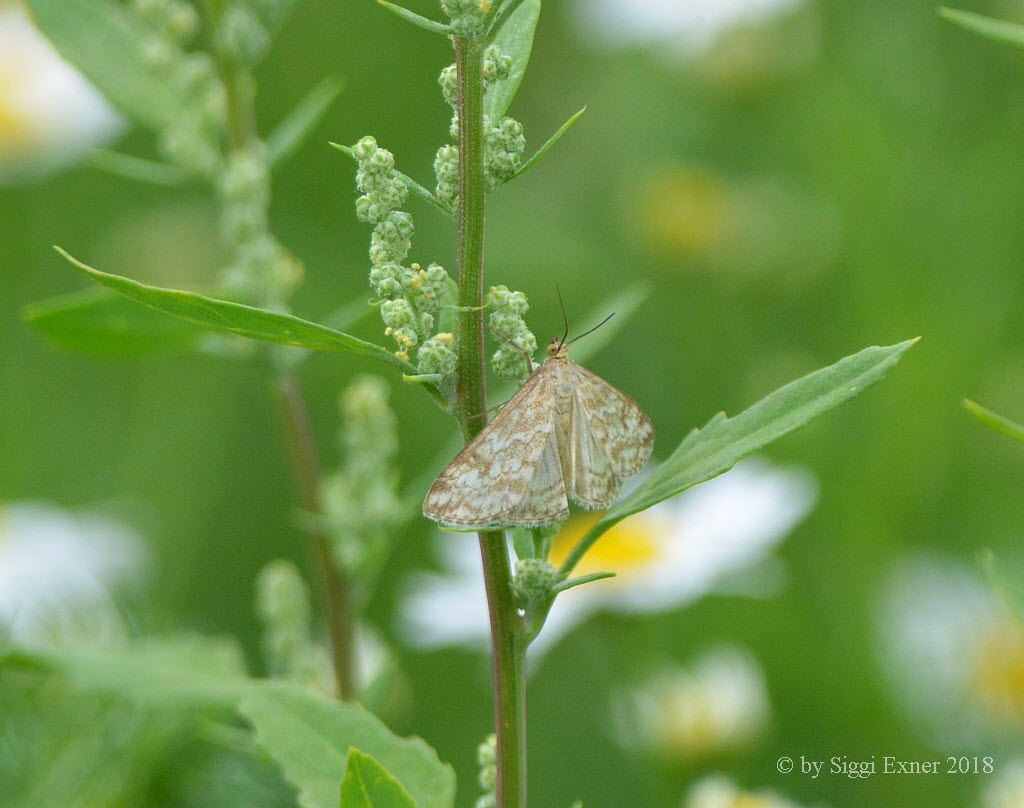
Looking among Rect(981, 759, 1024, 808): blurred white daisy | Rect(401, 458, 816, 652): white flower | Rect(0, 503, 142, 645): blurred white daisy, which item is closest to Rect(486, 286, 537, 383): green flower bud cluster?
Rect(981, 759, 1024, 808): blurred white daisy

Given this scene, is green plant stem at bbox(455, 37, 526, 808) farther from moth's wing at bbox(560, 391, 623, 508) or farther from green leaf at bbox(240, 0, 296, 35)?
green leaf at bbox(240, 0, 296, 35)

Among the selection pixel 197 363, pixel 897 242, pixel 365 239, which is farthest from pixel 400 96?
pixel 897 242

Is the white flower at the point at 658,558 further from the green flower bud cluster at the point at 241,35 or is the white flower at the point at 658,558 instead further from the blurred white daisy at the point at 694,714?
the green flower bud cluster at the point at 241,35

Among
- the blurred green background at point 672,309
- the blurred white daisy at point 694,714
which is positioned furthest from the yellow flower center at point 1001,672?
the blurred white daisy at point 694,714

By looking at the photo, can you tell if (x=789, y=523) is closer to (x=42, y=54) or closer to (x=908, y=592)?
(x=908, y=592)

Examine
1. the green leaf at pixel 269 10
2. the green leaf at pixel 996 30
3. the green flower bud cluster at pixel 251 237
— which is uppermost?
the green leaf at pixel 269 10

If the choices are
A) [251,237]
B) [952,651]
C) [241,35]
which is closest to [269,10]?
[241,35]

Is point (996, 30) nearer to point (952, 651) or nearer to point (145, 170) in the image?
point (145, 170)
